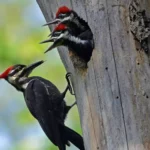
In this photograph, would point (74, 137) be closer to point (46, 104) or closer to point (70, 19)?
point (46, 104)

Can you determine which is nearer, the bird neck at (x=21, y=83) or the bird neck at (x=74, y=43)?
the bird neck at (x=74, y=43)

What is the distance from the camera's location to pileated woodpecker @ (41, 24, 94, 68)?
386cm

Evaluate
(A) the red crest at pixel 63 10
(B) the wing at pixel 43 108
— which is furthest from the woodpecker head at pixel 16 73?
(A) the red crest at pixel 63 10

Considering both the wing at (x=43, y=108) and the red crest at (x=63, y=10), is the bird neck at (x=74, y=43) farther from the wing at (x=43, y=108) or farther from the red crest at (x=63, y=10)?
the wing at (x=43, y=108)

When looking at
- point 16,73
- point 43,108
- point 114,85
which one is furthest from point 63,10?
point 16,73

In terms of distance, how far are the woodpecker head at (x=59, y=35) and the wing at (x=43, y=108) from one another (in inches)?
41.1

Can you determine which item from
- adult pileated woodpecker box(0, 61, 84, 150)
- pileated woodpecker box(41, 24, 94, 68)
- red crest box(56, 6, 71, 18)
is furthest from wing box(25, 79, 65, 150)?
red crest box(56, 6, 71, 18)

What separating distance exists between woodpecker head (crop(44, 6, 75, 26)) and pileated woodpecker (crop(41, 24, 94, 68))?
0.13 ft

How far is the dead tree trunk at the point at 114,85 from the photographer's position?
Result: 11.2ft

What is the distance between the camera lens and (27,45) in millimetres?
6695

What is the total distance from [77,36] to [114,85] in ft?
2.03

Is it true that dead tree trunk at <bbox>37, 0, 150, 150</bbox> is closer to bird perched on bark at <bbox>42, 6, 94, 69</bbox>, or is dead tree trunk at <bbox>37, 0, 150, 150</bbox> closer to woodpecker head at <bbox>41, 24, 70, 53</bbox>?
bird perched on bark at <bbox>42, 6, 94, 69</bbox>

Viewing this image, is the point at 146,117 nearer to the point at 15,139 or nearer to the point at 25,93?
the point at 25,93

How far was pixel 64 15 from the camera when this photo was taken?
153 inches
